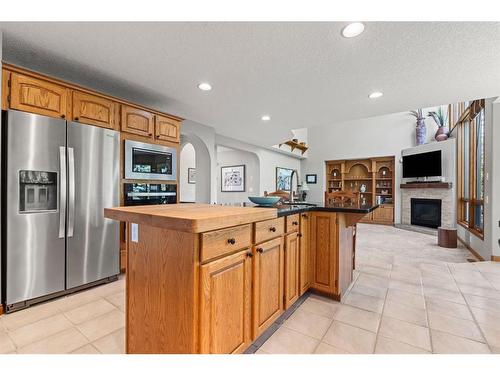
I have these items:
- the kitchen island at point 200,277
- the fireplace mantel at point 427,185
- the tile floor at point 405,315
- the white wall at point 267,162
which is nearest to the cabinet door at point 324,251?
the tile floor at point 405,315

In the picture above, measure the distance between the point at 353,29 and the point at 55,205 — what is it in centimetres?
295

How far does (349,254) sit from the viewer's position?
8.54 feet

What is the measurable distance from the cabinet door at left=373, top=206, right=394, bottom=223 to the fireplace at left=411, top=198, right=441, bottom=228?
1.98 feet

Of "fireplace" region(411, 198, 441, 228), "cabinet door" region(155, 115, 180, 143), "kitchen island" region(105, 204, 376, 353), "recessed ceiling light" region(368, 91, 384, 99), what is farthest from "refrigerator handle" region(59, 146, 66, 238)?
"fireplace" region(411, 198, 441, 228)

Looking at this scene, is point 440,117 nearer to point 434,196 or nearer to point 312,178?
point 434,196

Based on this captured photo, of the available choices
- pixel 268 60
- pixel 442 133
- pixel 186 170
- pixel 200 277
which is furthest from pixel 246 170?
pixel 200 277

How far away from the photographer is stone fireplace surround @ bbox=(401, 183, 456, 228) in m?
6.14

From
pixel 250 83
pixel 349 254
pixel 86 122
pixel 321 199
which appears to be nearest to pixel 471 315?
pixel 349 254

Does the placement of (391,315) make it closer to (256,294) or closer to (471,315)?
(471,315)

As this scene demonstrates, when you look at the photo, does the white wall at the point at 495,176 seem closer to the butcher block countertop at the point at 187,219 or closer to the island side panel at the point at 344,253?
the island side panel at the point at 344,253

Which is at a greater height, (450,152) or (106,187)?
(450,152)

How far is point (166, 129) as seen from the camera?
3.25m

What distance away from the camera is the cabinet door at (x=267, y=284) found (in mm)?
1522
